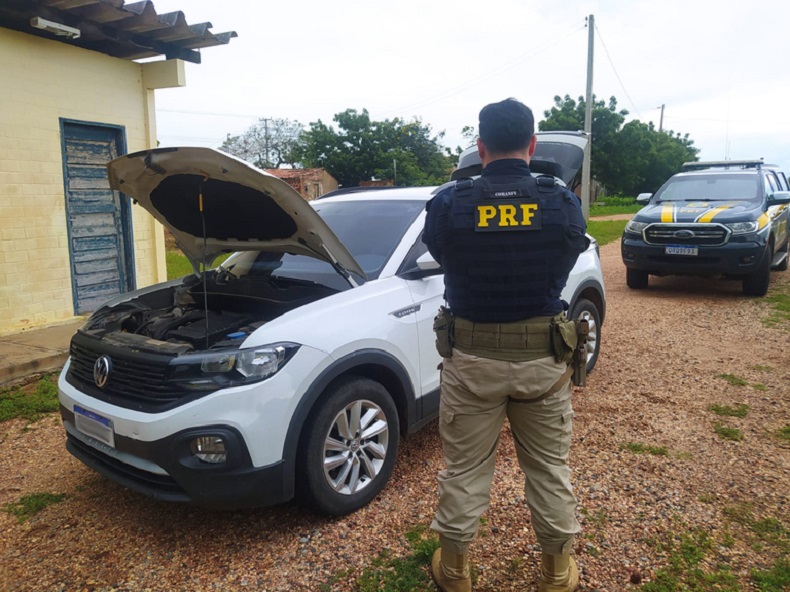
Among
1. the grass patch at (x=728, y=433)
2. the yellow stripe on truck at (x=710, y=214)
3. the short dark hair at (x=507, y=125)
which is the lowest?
the grass patch at (x=728, y=433)

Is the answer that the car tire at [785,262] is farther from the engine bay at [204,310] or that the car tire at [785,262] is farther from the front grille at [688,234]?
the engine bay at [204,310]

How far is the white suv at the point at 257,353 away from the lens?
262cm

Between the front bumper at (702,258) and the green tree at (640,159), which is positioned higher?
the green tree at (640,159)

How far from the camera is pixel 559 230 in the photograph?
2193 mm

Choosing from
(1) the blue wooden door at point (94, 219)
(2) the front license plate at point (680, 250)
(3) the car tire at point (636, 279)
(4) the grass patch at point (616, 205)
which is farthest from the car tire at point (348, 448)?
(4) the grass patch at point (616, 205)

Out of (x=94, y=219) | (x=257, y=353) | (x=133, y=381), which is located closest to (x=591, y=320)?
(x=257, y=353)

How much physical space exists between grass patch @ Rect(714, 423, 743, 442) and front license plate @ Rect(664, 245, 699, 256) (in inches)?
181

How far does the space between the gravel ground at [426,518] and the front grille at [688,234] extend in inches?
155

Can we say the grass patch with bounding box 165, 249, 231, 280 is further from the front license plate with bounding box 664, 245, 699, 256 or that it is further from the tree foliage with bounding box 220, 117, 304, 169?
the tree foliage with bounding box 220, 117, 304, 169

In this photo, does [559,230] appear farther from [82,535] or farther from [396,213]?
[82,535]

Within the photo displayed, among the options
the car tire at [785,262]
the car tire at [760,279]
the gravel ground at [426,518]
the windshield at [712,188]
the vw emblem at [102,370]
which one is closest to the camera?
the gravel ground at [426,518]

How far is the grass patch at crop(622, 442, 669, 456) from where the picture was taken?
3.66m

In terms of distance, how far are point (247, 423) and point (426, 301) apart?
1342 millimetres

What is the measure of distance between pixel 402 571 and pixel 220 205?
2.28 meters
